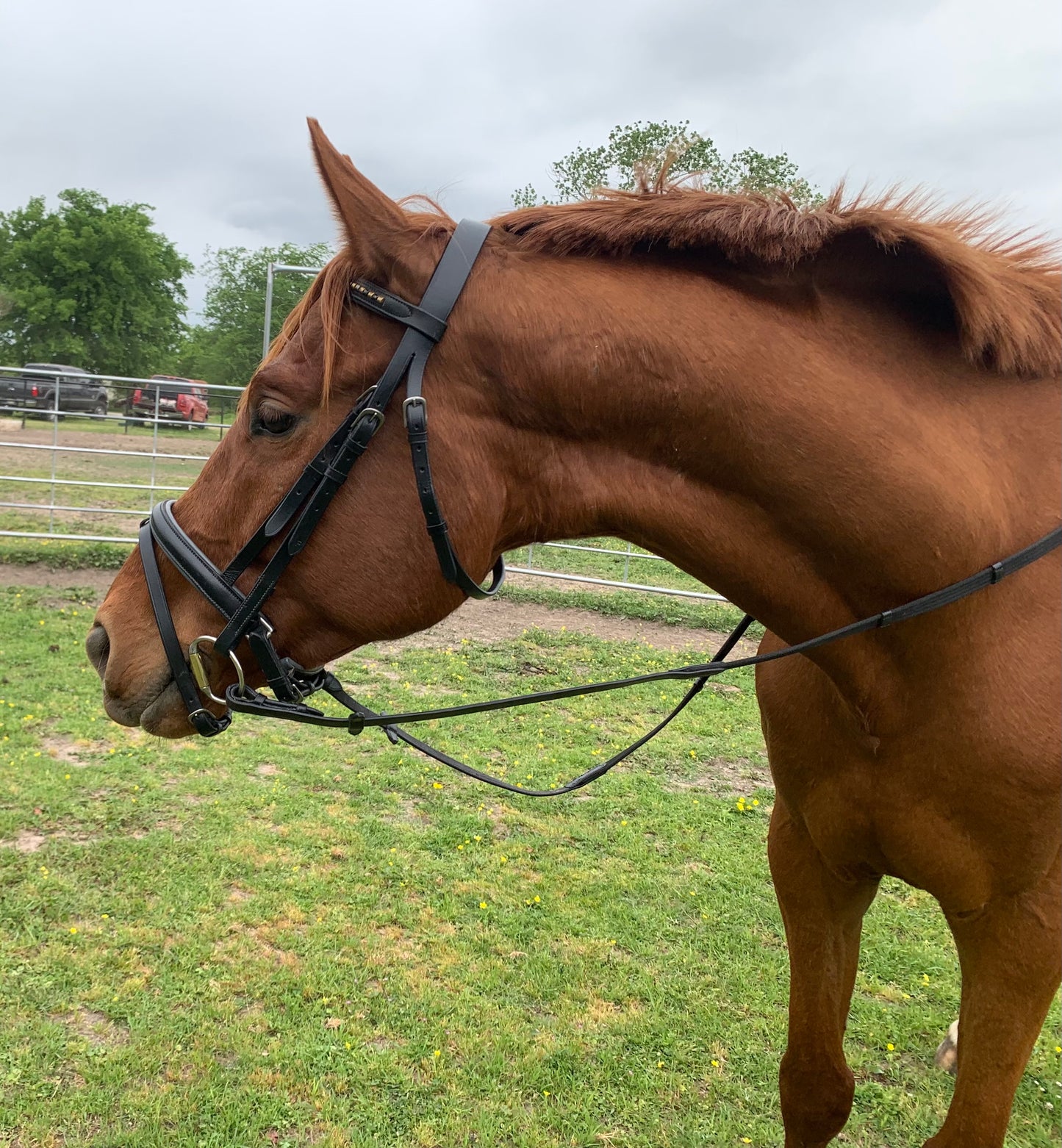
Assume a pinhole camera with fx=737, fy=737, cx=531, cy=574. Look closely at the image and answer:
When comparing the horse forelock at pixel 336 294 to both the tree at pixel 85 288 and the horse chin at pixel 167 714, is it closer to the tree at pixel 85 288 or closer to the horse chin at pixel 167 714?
the horse chin at pixel 167 714

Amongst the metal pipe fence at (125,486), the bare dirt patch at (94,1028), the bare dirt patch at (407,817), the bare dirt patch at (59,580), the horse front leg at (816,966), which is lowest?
the bare dirt patch at (94,1028)

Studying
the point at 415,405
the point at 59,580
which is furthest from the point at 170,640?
the point at 59,580

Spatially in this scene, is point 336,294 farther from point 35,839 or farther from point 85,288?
point 85,288

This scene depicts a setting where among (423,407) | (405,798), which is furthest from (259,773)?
(423,407)

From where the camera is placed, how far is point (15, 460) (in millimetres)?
19438

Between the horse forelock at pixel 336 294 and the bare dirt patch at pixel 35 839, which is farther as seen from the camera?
the bare dirt patch at pixel 35 839

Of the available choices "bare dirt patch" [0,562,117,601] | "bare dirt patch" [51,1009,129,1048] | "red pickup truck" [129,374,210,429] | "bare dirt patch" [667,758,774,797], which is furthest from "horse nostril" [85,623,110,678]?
"red pickup truck" [129,374,210,429]

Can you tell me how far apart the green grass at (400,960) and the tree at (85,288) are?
46.4 meters

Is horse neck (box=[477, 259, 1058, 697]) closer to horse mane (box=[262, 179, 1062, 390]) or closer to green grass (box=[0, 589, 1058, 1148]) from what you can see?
horse mane (box=[262, 179, 1062, 390])

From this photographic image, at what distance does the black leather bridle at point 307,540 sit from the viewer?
1570 millimetres

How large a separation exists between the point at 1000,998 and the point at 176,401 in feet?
41.2

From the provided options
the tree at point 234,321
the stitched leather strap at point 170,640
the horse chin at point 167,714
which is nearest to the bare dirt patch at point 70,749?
the horse chin at point 167,714

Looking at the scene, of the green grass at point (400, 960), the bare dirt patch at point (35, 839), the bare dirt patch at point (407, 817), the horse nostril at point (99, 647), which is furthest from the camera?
the bare dirt patch at point (407, 817)

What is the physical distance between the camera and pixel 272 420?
1.66m
